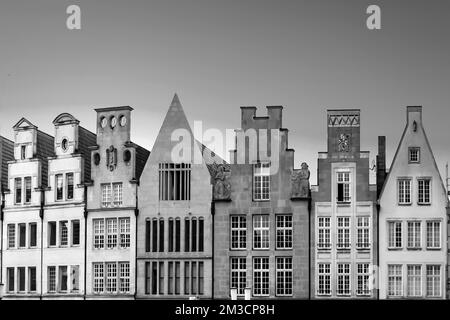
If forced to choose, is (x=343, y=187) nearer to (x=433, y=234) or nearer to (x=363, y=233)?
(x=363, y=233)

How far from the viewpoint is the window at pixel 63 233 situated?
41.0m

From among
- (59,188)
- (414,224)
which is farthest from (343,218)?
(59,188)

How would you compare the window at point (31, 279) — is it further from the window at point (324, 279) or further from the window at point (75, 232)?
the window at point (324, 279)

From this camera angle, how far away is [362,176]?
127ft

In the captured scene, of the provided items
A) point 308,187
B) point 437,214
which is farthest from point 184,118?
point 437,214

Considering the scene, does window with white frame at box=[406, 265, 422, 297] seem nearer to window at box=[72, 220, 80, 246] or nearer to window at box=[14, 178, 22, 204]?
window at box=[72, 220, 80, 246]

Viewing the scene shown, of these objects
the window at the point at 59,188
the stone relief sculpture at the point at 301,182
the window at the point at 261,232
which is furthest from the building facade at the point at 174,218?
the window at the point at 59,188

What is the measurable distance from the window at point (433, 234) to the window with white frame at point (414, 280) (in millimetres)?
760

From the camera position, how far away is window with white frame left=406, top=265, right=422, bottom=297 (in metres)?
38.0

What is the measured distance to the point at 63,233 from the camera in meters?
41.1

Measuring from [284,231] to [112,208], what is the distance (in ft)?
18.3

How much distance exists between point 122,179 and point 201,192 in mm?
2697

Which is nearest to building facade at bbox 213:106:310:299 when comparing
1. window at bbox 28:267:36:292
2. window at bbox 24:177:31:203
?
window at bbox 28:267:36:292
